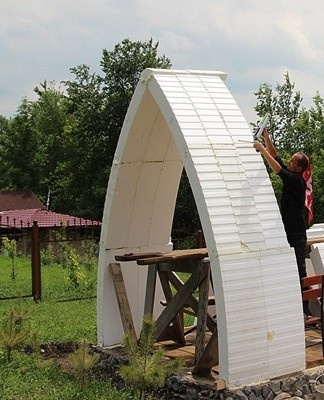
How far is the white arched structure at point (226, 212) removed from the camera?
6.17 m

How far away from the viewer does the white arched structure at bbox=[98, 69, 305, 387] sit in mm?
6168

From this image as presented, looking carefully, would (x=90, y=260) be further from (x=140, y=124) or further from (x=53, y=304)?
(x=140, y=124)

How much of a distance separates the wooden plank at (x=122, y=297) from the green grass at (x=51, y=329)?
705mm

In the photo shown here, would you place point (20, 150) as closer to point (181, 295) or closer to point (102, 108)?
point (102, 108)

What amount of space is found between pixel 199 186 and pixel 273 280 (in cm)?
112

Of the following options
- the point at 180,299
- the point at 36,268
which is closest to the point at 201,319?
the point at 180,299

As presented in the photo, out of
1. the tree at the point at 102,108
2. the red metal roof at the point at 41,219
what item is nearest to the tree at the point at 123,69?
the tree at the point at 102,108

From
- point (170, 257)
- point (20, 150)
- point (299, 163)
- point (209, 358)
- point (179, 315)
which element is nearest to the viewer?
point (209, 358)

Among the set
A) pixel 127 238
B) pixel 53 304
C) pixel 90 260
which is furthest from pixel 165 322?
pixel 90 260

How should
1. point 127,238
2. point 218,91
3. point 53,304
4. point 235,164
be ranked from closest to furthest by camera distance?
point 235,164, point 218,91, point 127,238, point 53,304

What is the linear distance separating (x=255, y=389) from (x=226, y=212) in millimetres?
1611

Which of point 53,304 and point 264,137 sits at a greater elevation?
point 264,137

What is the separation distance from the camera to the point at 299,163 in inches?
288

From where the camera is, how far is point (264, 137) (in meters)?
7.30
